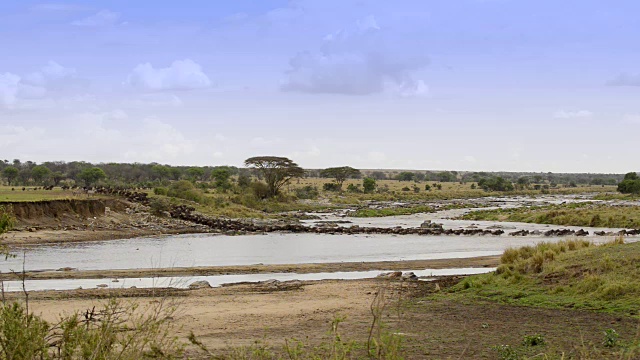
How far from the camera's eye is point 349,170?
10981 centimetres

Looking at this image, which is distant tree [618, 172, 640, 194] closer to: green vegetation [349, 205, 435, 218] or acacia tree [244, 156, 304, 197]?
green vegetation [349, 205, 435, 218]

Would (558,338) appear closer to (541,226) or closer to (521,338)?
(521,338)

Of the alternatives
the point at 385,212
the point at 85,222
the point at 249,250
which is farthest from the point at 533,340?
the point at 385,212

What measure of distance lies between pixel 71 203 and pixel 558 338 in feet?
118

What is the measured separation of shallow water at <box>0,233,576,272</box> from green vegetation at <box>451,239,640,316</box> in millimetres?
10673

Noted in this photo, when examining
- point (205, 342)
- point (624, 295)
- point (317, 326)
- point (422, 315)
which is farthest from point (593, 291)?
point (205, 342)

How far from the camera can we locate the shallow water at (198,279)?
20.5 meters

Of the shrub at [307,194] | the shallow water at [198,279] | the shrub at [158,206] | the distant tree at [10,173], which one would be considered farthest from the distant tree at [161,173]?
the shallow water at [198,279]

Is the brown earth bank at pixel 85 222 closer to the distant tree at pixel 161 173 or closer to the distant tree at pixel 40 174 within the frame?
the distant tree at pixel 40 174

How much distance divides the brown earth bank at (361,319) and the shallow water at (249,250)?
6619 millimetres

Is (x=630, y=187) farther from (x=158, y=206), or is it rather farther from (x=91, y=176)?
(x=91, y=176)

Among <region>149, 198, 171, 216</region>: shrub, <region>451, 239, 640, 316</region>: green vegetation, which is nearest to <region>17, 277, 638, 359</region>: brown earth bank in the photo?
<region>451, 239, 640, 316</region>: green vegetation

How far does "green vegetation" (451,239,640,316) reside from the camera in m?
14.8

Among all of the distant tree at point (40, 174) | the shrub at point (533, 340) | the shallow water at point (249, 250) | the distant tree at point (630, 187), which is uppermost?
the distant tree at point (40, 174)
